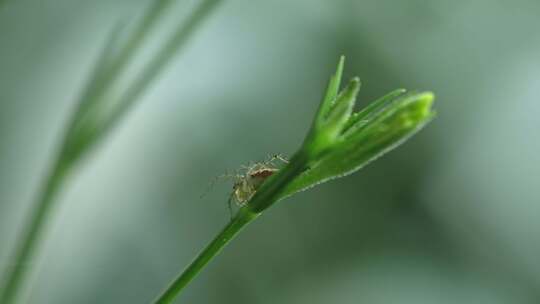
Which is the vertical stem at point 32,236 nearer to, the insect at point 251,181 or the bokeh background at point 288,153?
the insect at point 251,181

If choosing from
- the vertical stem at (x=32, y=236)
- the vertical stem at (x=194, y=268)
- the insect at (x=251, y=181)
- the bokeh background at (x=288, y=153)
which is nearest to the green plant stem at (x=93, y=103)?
the vertical stem at (x=32, y=236)

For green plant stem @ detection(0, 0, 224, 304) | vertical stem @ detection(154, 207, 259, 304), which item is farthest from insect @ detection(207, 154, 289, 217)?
vertical stem @ detection(154, 207, 259, 304)

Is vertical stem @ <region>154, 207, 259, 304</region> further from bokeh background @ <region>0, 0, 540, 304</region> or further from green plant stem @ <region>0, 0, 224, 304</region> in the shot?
bokeh background @ <region>0, 0, 540, 304</region>

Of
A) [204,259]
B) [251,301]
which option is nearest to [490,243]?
[251,301]

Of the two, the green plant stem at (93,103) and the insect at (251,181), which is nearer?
the green plant stem at (93,103)

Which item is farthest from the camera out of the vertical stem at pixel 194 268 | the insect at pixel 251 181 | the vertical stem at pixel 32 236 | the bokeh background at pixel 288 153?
the bokeh background at pixel 288 153

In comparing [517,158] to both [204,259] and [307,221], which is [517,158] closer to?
[307,221]

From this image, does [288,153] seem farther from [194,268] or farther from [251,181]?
[194,268]
